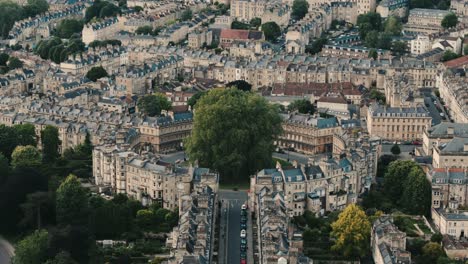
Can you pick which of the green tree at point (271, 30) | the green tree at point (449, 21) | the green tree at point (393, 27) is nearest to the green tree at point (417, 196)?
the green tree at point (271, 30)

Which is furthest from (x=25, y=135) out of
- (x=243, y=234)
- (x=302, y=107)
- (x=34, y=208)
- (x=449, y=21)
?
(x=449, y=21)

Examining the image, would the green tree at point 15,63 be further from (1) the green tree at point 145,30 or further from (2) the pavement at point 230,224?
(2) the pavement at point 230,224

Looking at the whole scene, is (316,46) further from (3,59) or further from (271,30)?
(3,59)

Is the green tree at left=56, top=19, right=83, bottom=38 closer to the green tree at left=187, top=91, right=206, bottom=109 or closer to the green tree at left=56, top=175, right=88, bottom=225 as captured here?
the green tree at left=187, top=91, right=206, bottom=109

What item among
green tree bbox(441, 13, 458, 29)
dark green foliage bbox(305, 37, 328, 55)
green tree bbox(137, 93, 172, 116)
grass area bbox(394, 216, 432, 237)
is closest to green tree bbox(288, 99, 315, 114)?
green tree bbox(137, 93, 172, 116)

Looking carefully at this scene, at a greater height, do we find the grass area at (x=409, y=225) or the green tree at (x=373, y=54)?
the green tree at (x=373, y=54)
